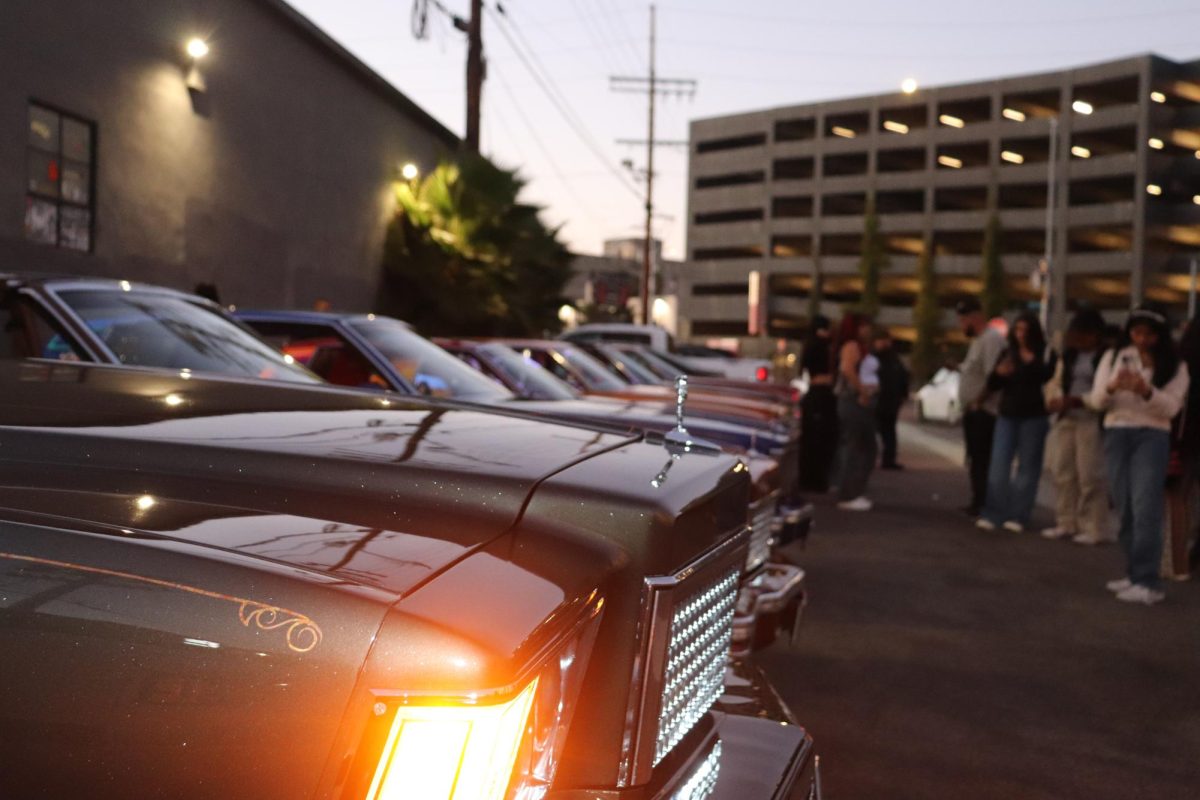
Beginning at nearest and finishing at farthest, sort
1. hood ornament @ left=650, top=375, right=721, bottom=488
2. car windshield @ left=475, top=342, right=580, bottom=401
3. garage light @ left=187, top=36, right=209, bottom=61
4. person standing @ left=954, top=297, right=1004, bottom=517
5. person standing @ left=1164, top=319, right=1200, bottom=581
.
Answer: hood ornament @ left=650, top=375, right=721, bottom=488 → person standing @ left=1164, top=319, right=1200, bottom=581 → car windshield @ left=475, top=342, right=580, bottom=401 → person standing @ left=954, top=297, right=1004, bottom=517 → garage light @ left=187, top=36, right=209, bottom=61

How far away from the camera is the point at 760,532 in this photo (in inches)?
198

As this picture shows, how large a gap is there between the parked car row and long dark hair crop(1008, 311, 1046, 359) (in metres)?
8.11

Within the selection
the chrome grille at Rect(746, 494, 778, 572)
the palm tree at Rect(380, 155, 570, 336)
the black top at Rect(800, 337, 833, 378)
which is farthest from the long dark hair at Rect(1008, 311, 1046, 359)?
the palm tree at Rect(380, 155, 570, 336)

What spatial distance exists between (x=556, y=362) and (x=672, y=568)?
8.96 m

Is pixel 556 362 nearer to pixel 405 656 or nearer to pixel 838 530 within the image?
pixel 838 530

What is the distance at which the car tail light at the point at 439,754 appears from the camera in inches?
49.2

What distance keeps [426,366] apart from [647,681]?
211 inches

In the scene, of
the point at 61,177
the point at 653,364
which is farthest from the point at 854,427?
the point at 61,177

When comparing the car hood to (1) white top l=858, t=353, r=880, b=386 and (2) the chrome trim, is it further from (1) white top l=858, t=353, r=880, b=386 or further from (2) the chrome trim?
(1) white top l=858, t=353, r=880, b=386

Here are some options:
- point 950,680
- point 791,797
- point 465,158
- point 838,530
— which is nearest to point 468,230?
point 465,158

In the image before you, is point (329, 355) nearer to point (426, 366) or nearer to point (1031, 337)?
point (426, 366)

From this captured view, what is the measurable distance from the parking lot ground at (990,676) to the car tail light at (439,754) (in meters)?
2.86

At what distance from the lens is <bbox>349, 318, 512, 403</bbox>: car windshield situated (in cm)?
663

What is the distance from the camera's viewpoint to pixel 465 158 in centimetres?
2022
